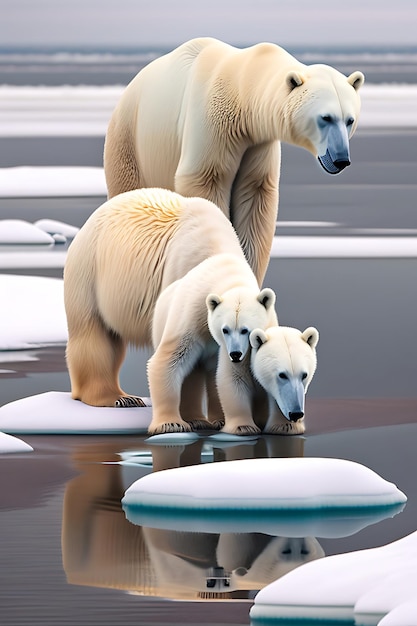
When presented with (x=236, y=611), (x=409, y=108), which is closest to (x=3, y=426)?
(x=236, y=611)

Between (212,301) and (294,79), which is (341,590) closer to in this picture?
(212,301)

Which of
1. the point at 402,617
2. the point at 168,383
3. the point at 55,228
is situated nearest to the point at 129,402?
the point at 168,383

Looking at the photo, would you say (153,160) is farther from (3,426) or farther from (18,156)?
(18,156)

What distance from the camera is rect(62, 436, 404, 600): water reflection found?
14.7 feet

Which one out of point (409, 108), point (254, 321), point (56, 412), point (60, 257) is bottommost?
point (409, 108)

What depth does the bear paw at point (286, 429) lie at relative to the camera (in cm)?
649

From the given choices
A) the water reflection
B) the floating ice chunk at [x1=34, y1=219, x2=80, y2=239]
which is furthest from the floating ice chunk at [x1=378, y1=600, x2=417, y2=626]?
the floating ice chunk at [x1=34, y1=219, x2=80, y2=239]

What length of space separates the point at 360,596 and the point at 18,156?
80.7 ft

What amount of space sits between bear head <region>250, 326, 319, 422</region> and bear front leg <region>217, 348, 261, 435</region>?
0.07 meters

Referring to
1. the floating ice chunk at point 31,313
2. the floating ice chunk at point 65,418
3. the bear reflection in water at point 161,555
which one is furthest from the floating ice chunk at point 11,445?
the floating ice chunk at point 31,313

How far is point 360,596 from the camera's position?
13.4 ft

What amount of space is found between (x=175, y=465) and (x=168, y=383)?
0.59 metres

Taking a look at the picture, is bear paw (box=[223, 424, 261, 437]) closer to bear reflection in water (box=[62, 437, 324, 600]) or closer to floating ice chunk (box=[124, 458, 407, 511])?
bear reflection in water (box=[62, 437, 324, 600])

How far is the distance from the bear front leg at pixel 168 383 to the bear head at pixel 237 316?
6.2 inches
